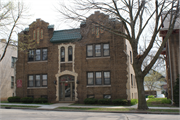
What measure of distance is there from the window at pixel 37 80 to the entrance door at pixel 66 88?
7.00 ft

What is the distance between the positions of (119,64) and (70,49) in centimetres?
614

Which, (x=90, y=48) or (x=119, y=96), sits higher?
(x=90, y=48)

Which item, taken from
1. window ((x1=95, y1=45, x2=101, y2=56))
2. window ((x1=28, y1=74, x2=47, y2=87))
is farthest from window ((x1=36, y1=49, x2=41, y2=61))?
window ((x1=95, y1=45, x2=101, y2=56))

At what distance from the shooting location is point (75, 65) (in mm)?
22672

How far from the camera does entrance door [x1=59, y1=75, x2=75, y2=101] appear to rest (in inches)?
898

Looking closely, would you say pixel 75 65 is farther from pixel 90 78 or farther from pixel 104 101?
pixel 104 101

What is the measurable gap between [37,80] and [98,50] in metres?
8.45

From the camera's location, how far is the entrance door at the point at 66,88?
22.8m

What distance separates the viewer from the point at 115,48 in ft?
70.7

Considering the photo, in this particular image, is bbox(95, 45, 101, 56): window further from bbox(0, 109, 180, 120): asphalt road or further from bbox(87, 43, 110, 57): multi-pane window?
bbox(0, 109, 180, 120): asphalt road

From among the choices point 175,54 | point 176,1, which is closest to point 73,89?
point 175,54

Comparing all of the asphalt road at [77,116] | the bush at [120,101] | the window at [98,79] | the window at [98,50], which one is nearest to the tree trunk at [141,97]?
the asphalt road at [77,116]

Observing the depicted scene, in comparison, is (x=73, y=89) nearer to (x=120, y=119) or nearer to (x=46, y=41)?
(x=46, y=41)

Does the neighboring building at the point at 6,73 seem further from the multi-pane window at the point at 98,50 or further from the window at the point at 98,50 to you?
the window at the point at 98,50
